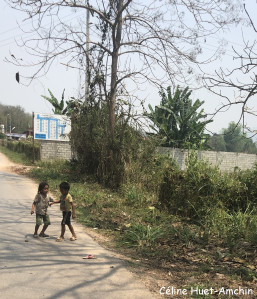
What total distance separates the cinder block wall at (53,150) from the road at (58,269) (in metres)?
15.9

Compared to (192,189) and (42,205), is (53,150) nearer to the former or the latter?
(192,189)

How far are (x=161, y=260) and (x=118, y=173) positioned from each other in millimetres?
7042

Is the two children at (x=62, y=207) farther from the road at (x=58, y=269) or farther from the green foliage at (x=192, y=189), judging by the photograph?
the green foliage at (x=192, y=189)

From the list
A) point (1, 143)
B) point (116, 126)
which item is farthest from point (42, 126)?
point (1, 143)

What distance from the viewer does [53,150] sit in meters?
22.2

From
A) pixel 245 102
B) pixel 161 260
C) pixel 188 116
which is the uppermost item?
pixel 188 116

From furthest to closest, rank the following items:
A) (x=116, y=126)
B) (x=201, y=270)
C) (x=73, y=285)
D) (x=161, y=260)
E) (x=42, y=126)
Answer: (x=42, y=126), (x=116, y=126), (x=161, y=260), (x=201, y=270), (x=73, y=285)

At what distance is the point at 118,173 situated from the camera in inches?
462

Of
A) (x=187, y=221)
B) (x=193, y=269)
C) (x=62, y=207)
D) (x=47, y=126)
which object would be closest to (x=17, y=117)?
(x=47, y=126)

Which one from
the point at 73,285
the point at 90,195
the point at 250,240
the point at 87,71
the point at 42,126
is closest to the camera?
the point at 73,285

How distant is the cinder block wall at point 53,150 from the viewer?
22.0 meters

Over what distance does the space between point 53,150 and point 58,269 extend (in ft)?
60.7

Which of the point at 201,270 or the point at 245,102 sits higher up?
the point at 245,102

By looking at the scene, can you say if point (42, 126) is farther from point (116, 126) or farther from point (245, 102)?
point (245, 102)
